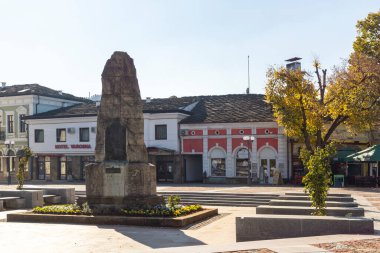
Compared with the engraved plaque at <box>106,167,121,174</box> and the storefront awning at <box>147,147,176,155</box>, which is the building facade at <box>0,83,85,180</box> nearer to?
the storefront awning at <box>147,147,176,155</box>

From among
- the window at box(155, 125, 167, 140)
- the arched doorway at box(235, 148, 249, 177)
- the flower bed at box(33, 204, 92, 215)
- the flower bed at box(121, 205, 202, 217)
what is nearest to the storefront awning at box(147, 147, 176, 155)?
the window at box(155, 125, 167, 140)

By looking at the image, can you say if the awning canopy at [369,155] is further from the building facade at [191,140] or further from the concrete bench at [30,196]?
the concrete bench at [30,196]

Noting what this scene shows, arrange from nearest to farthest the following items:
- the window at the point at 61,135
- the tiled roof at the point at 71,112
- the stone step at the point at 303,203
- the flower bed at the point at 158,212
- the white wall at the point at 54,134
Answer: the flower bed at the point at 158,212 → the stone step at the point at 303,203 → the white wall at the point at 54,134 → the tiled roof at the point at 71,112 → the window at the point at 61,135

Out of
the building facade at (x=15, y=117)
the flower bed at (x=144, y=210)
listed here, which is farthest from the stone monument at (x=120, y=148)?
the building facade at (x=15, y=117)

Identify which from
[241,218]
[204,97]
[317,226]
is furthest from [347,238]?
[204,97]

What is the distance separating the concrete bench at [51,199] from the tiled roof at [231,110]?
16363 millimetres

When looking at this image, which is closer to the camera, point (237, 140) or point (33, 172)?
point (237, 140)

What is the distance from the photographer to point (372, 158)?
105 ft

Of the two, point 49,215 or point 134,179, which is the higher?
point 134,179

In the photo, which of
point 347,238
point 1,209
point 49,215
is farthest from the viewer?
point 1,209

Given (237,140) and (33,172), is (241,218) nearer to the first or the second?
(237,140)

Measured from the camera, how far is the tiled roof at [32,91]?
4844cm

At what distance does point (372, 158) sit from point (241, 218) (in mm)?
21019

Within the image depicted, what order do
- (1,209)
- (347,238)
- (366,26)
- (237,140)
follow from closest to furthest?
(347,238) < (1,209) < (366,26) < (237,140)
